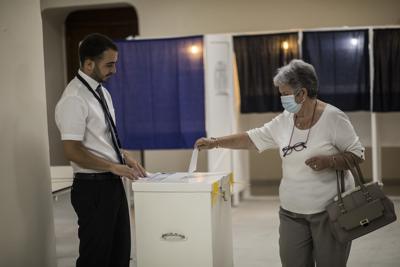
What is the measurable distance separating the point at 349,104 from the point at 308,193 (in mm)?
3506

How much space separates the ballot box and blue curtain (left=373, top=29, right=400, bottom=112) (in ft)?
12.2

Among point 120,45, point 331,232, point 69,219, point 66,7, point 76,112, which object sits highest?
point 66,7

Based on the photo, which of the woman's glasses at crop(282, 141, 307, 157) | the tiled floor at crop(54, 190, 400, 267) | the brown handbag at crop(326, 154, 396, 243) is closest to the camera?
the brown handbag at crop(326, 154, 396, 243)

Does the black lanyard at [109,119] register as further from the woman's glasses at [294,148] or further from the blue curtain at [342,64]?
the blue curtain at [342,64]

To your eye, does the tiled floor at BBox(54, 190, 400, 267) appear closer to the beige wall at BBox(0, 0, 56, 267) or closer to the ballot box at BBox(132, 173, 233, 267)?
the beige wall at BBox(0, 0, 56, 267)

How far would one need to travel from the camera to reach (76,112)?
2312 millimetres

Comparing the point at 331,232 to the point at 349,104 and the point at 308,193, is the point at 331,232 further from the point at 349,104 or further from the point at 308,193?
the point at 349,104

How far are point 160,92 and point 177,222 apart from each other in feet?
11.6

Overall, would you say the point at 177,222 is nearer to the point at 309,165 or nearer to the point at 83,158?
the point at 83,158

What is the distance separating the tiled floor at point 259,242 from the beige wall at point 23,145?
105cm

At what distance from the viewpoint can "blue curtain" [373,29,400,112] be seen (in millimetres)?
5523

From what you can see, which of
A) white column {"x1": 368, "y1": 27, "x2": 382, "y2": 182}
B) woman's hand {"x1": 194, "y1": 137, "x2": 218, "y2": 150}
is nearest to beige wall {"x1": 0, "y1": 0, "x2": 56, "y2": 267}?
woman's hand {"x1": 194, "y1": 137, "x2": 218, "y2": 150}

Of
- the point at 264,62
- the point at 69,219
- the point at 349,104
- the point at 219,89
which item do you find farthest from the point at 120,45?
the point at 349,104

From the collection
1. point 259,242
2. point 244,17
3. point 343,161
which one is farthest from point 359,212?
point 244,17
